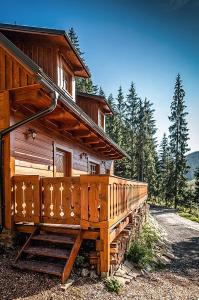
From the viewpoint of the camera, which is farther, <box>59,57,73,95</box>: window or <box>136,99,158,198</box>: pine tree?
<box>136,99,158,198</box>: pine tree

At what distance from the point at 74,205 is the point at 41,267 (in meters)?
1.27

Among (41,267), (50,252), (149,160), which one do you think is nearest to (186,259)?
(50,252)

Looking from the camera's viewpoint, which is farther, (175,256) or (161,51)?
(161,51)

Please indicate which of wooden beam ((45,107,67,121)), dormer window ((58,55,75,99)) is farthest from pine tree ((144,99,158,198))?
wooden beam ((45,107,67,121))

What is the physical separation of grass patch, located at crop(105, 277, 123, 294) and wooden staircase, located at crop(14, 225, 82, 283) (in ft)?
2.47

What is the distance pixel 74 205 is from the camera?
486 cm

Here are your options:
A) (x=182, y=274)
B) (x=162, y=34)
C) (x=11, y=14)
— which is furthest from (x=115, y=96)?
(x=182, y=274)

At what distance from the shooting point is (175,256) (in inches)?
346

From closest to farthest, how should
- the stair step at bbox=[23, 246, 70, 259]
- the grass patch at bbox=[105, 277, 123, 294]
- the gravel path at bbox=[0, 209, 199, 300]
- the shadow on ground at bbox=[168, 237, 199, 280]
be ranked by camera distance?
the gravel path at bbox=[0, 209, 199, 300]
the grass patch at bbox=[105, 277, 123, 294]
the stair step at bbox=[23, 246, 70, 259]
the shadow on ground at bbox=[168, 237, 199, 280]

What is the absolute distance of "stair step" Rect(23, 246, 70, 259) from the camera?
15.0ft

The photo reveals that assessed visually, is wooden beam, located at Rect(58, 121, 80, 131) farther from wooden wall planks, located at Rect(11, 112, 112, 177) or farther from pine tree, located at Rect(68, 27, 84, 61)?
pine tree, located at Rect(68, 27, 84, 61)

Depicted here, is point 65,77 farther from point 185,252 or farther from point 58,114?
point 185,252

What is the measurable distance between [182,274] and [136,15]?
11088mm

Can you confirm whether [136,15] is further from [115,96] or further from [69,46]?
[115,96]
